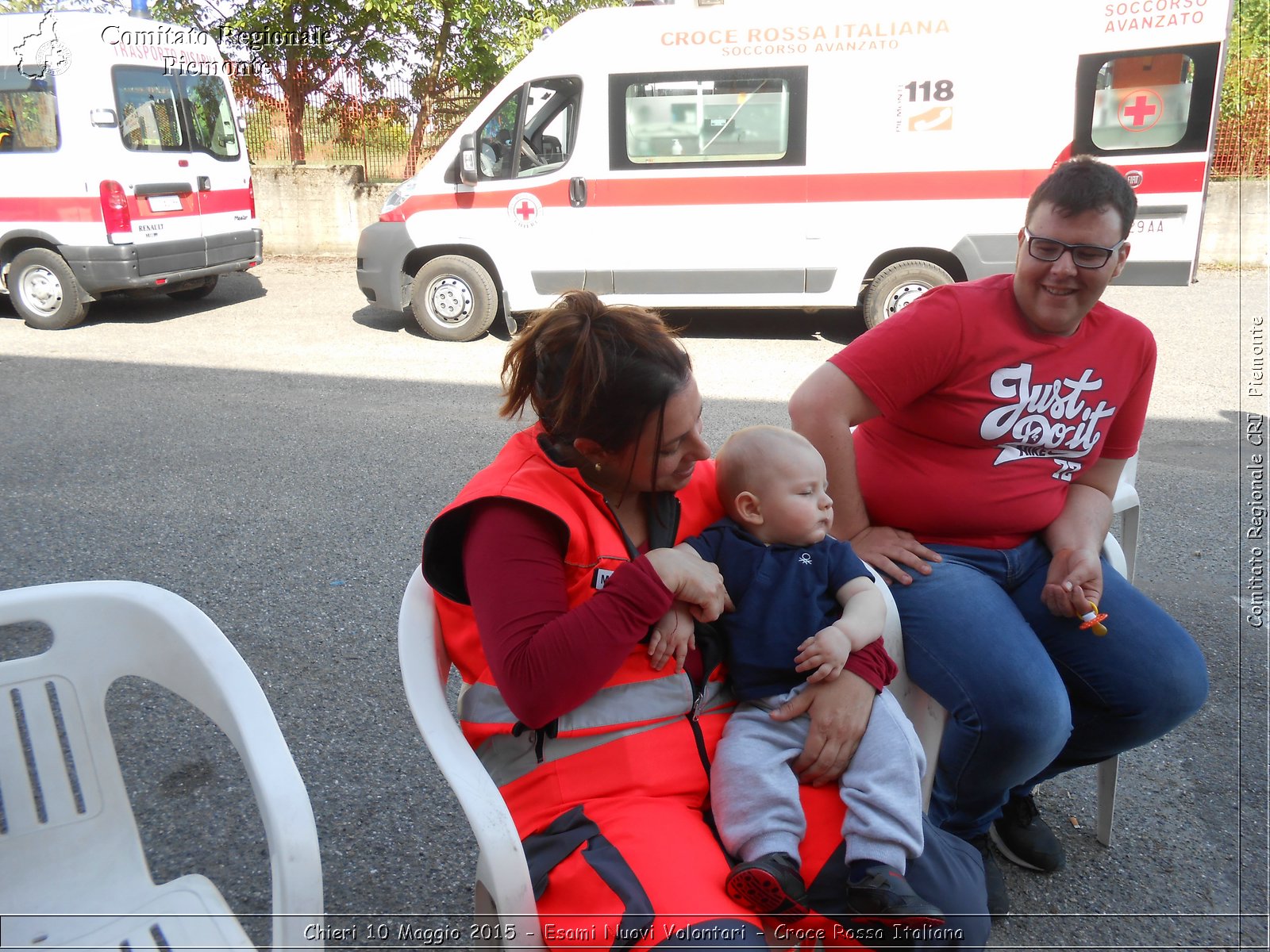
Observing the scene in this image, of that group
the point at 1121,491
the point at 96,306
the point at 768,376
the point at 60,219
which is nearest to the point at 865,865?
the point at 1121,491

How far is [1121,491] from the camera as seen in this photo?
8.58 feet

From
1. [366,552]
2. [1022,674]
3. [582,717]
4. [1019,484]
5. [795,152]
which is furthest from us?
[795,152]

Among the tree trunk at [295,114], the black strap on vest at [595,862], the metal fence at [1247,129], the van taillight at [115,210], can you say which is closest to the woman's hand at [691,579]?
the black strap on vest at [595,862]

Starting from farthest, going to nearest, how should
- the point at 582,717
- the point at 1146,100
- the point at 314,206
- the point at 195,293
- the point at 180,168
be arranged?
the point at 314,206, the point at 195,293, the point at 180,168, the point at 1146,100, the point at 582,717

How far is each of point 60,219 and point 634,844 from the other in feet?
31.6

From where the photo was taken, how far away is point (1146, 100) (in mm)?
7328

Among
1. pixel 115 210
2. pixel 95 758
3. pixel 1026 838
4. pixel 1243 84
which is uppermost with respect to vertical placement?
pixel 1243 84

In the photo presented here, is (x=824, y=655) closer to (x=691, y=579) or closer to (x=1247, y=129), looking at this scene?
(x=691, y=579)

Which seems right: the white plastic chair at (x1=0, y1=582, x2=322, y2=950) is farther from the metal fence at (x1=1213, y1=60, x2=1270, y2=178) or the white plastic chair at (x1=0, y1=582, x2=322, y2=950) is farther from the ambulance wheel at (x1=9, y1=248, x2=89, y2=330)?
the metal fence at (x1=1213, y1=60, x2=1270, y2=178)

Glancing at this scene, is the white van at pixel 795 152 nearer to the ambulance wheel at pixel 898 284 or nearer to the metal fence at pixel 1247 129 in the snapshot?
the ambulance wheel at pixel 898 284

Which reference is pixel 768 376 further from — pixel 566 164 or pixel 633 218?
pixel 566 164

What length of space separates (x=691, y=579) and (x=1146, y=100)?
24.1ft

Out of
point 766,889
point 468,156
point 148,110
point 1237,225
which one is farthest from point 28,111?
point 1237,225

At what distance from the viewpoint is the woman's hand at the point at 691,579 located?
1596 mm
